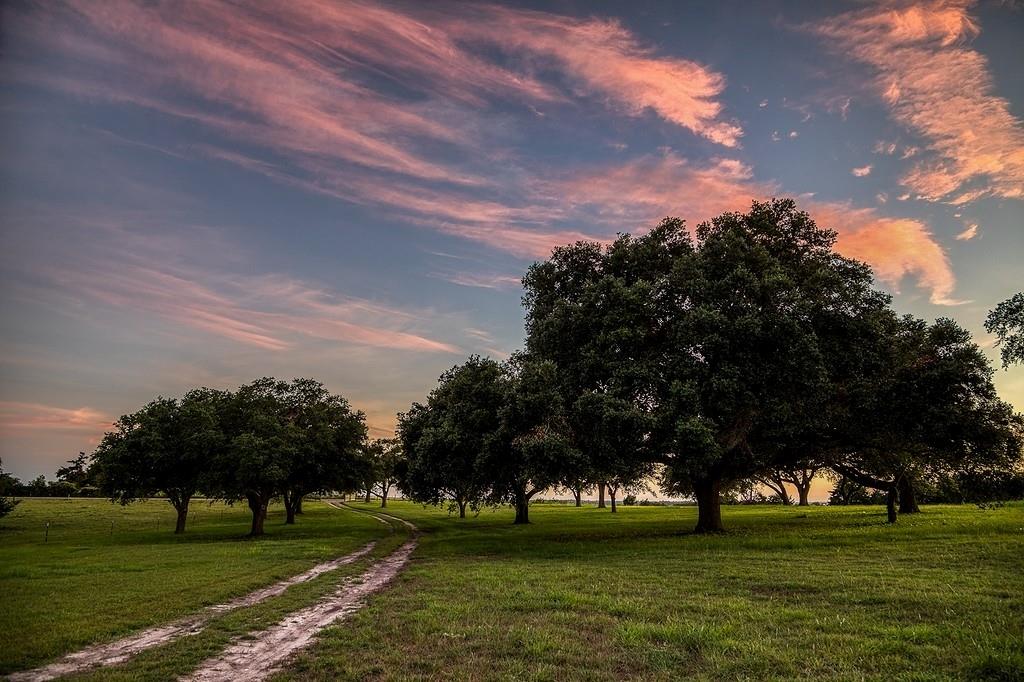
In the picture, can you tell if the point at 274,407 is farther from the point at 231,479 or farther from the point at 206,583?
the point at 206,583

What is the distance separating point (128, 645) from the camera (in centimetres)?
1241

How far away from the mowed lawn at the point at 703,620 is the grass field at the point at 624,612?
5cm

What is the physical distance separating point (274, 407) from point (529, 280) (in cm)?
2864

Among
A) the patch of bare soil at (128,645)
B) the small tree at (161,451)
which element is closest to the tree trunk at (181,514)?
the small tree at (161,451)

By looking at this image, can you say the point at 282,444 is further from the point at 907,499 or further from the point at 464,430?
the point at 907,499

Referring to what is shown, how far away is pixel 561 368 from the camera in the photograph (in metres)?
33.8

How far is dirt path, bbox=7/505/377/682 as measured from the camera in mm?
10484

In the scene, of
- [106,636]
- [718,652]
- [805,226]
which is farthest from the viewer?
[805,226]

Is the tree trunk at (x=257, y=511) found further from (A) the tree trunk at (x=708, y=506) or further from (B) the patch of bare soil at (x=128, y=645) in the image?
(A) the tree trunk at (x=708, y=506)

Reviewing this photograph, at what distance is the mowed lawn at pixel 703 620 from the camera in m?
9.70

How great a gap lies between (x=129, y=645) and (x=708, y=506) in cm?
3401

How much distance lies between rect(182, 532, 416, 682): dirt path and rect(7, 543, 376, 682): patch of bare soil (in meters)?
1.91

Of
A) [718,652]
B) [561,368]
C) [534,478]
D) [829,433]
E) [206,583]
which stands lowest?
[206,583]

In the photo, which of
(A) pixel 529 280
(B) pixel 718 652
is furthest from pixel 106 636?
(A) pixel 529 280
